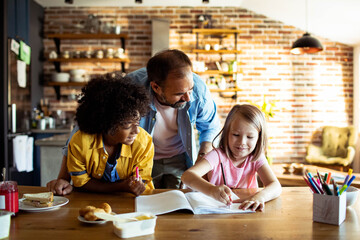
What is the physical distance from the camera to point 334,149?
5.06 meters

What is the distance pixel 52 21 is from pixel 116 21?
3.08 feet

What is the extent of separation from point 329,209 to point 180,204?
0.45 metres

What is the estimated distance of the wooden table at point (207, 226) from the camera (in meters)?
0.93

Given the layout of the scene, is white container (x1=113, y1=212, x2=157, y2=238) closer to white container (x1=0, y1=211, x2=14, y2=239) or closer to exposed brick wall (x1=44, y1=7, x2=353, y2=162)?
white container (x1=0, y1=211, x2=14, y2=239)

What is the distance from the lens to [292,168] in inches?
137

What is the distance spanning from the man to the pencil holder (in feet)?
2.58

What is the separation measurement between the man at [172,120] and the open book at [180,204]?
0.52m

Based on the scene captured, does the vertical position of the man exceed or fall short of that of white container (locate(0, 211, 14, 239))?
it exceeds it

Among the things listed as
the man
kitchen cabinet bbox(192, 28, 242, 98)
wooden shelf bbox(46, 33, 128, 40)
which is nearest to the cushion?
kitchen cabinet bbox(192, 28, 242, 98)

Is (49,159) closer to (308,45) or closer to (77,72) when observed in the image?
(77,72)

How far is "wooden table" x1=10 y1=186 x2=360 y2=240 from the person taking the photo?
0.93 meters

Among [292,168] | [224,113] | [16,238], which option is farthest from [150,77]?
[224,113]

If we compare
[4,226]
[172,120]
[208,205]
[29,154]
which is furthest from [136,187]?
[29,154]

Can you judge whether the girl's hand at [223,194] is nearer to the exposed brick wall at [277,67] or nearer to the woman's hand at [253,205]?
the woman's hand at [253,205]
